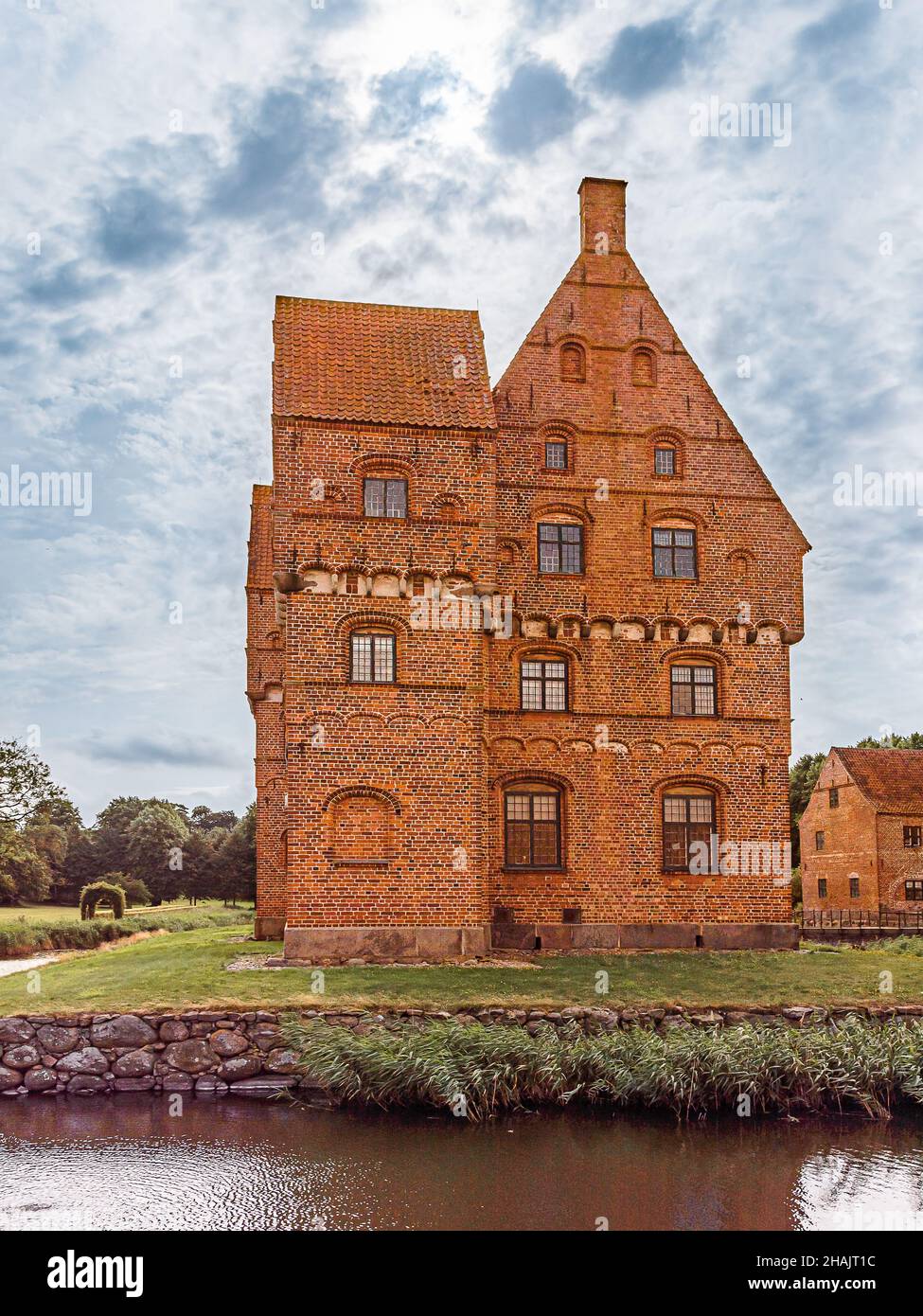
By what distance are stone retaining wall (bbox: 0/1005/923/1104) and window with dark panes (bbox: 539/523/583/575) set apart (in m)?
11.2

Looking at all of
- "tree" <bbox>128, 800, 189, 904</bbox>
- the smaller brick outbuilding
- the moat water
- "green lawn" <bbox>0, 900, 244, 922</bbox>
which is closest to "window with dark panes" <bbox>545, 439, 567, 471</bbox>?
the moat water

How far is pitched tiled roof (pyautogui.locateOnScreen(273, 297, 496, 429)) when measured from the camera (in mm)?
22094

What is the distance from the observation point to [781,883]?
23891 millimetres

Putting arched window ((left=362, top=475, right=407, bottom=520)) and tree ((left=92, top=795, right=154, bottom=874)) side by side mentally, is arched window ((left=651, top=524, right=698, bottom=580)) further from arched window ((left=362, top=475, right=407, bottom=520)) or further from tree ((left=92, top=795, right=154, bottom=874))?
tree ((left=92, top=795, right=154, bottom=874))

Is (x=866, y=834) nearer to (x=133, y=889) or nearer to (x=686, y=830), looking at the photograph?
(x=686, y=830)

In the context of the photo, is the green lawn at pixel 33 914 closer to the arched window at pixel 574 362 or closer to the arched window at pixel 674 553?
the arched window at pixel 674 553

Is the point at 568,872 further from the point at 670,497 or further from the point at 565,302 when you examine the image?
the point at 565,302

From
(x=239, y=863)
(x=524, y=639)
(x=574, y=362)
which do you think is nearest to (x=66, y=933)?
(x=524, y=639)

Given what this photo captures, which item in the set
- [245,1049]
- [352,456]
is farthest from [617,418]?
[245,1049]

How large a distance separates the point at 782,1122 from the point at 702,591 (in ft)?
44.2

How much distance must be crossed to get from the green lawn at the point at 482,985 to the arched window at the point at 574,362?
1249cm

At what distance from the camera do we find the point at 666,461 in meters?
25.1

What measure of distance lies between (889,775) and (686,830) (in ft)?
76.3
